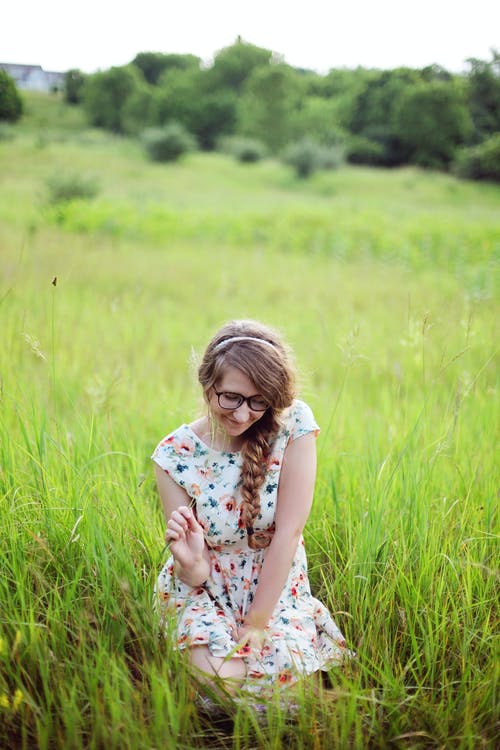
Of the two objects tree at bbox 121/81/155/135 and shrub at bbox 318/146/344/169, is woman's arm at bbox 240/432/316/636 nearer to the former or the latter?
tree at bbox 121/81/155/135

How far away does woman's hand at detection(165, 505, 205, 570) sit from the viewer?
1.50m

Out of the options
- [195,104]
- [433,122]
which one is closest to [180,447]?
[195,104]

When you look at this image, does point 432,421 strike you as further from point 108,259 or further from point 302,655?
point 108,259

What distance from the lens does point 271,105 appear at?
44.8 ft

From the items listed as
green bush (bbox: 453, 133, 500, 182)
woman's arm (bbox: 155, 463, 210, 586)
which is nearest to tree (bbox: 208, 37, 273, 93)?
green bush (bbox: 453, 133, 500, 182)

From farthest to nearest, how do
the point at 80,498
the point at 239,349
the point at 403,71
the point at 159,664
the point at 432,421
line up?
the point at 403,71
the point at 432,421
the point at 80,498
the point at 239,349
the point at 159,664

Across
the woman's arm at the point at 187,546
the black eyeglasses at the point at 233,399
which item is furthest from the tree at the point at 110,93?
the woman's arm at the point at 187,546

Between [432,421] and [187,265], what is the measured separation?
4.89 meters

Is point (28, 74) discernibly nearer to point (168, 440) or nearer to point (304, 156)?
point (168, 440)

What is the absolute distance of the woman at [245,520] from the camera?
1.53 m

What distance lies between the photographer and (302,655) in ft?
4.97

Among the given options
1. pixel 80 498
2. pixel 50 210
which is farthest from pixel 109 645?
pixel 50 210

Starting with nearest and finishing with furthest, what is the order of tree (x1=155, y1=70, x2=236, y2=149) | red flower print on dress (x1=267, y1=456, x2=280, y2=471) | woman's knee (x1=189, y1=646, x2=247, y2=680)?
1. woman's knee (x1=189, y1=646, x2=247, y2=680)
2. red flower print on dress (x1=267, y1=456, x2=280, y2=471)
3. tree (x1=155, y1=70, x2=236, y2=149)

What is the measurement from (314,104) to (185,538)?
590 inches
